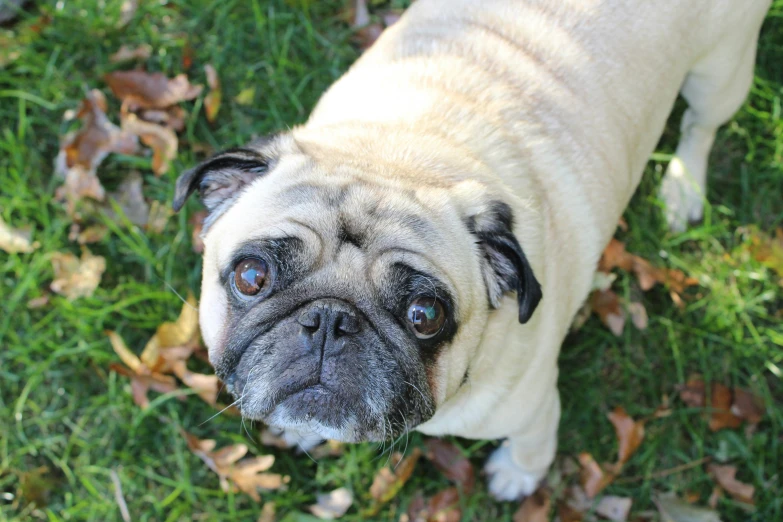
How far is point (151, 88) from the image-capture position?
4859 millimetres

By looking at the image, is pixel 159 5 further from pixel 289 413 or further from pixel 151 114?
pixel 289 413

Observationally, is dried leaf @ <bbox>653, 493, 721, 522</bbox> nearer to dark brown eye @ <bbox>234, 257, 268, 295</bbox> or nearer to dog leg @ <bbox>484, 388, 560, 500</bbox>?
Result: dog leg @ <bbox>484, 388, 560, 500</bbox>

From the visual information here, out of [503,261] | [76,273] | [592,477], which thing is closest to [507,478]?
[592,477]

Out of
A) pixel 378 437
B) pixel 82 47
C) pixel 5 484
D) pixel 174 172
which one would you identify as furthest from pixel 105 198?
pixel 378 437

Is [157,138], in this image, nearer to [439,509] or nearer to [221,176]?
[221,176]

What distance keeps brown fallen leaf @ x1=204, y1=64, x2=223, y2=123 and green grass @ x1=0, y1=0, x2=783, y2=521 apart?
0.25 feet

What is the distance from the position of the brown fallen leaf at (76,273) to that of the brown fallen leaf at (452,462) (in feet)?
7.50

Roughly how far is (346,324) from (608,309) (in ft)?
8.50

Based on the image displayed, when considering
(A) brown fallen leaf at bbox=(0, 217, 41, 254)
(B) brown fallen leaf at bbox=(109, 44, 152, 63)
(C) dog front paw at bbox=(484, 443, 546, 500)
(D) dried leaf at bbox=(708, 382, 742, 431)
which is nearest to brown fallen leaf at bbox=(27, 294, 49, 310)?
(A) brown fallen leaf at bbox=(0, 217, 41, 254)

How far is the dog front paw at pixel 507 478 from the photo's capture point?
4.13m

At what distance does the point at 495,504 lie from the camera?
14.0ft

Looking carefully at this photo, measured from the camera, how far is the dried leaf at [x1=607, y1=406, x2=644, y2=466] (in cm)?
432

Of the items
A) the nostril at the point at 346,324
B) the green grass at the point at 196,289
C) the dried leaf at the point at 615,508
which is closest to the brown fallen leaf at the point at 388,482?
the green grass at the point at 196,289

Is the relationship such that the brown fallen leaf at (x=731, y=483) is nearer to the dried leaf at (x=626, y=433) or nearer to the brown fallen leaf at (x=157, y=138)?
the dried leaf at (x=626, y=433)
